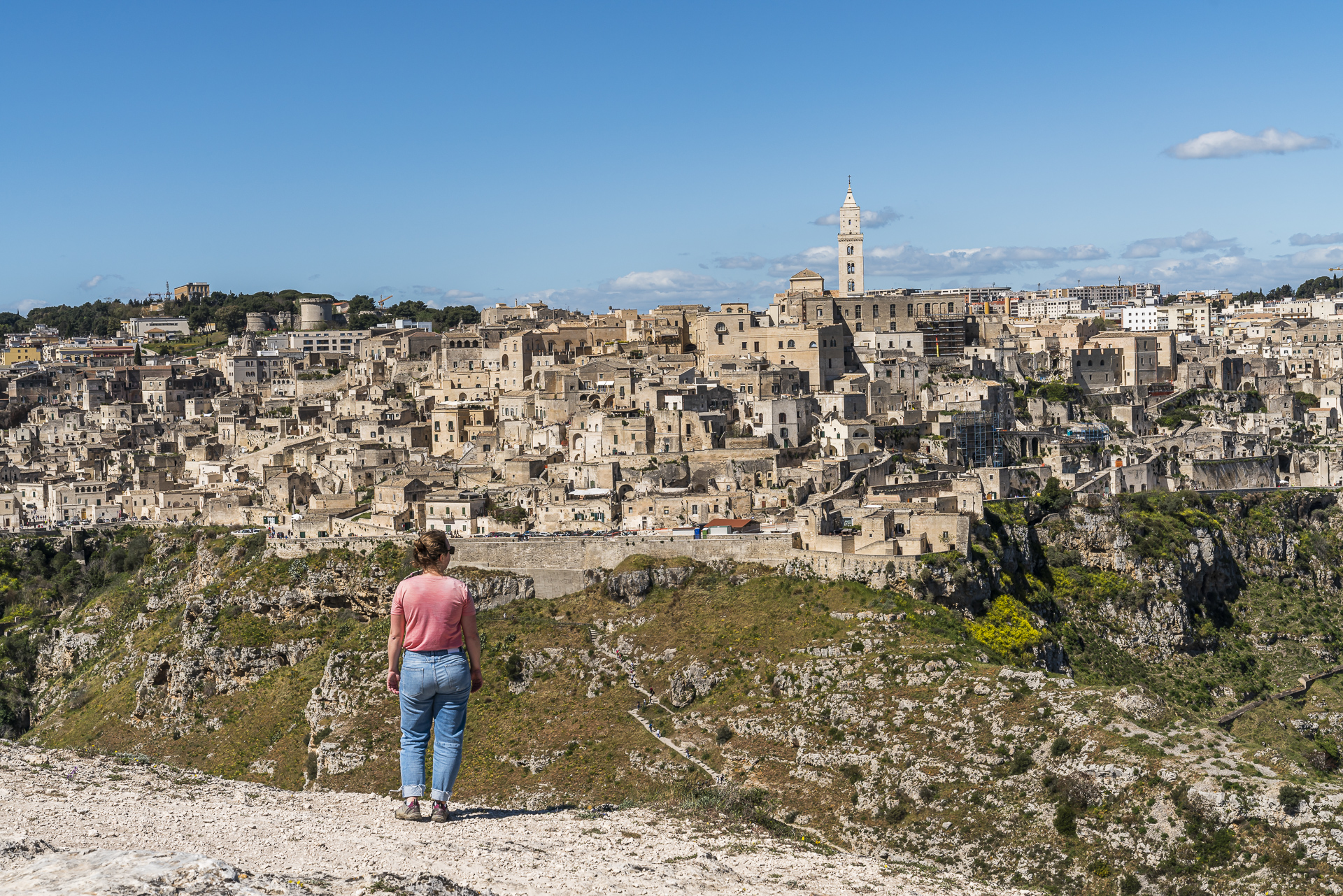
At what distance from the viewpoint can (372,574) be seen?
160 ft

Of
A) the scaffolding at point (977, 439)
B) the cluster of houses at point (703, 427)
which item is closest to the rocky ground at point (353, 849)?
the cluster of houses at point (703, 427)

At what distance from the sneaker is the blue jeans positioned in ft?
1.57

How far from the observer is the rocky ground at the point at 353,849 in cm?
1060

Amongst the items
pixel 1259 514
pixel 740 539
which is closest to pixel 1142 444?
pixel 1259 514

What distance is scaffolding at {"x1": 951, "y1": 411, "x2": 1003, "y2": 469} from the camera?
186ft

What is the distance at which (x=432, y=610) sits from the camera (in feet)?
36.7

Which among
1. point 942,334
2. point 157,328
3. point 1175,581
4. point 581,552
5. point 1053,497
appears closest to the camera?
point 581,552

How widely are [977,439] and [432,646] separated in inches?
1911

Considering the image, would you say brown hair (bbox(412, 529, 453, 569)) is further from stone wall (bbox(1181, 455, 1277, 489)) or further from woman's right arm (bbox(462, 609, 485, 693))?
stone wall (bbox(1181, 455, 1277, 489))

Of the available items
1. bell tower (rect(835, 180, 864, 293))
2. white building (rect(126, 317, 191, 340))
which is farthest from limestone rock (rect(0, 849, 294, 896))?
white building (rect(126, 317, 191, 340))

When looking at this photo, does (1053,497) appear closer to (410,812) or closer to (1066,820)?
(1066,820)

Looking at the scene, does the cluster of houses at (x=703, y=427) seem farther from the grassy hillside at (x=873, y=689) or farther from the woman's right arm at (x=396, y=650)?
the woman's right arm at (x=396, y=650)

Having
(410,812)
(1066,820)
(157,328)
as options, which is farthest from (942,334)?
(157,328)

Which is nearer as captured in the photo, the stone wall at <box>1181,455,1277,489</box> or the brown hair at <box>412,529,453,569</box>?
the brown hair at <box>412,529,453,569</box>
